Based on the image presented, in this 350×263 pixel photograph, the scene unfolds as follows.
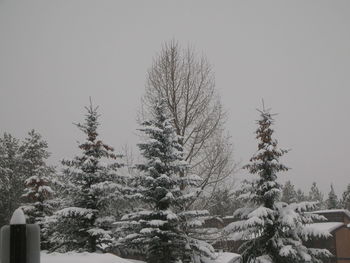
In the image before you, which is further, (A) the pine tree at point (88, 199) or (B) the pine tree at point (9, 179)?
(B) the pine tree at point (9, 179)

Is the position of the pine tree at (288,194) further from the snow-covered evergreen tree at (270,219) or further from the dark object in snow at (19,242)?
the dark object in snow at (19,242)

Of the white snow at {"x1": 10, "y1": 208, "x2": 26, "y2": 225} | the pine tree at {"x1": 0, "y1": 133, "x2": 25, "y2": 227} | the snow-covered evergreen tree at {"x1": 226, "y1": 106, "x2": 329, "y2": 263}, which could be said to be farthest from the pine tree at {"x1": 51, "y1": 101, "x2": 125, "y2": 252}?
the pine tree at {"x1": 0, "y1": 133, "x2": 25, "y2": 227}

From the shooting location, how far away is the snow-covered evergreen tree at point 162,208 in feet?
46.5

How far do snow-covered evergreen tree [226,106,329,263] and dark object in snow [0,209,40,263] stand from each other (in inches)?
532

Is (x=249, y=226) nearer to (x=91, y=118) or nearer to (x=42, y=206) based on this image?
(x=91, y=118)

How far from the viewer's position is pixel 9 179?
151ft

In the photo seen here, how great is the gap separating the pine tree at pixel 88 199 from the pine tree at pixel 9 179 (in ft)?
88.2

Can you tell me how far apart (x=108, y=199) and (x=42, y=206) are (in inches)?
352

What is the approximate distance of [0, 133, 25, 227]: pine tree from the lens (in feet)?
144

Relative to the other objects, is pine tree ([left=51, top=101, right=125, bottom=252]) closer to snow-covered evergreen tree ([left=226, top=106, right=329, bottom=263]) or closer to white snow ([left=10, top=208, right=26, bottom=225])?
snow-covered evergreen tree ([left=226, top=106, right=329, bottom=263])

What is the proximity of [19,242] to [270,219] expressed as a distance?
14852 mm

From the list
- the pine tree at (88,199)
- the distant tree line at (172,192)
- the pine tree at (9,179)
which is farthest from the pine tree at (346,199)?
the pine tree at (88,199)

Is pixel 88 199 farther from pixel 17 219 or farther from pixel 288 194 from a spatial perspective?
pixel 288 194

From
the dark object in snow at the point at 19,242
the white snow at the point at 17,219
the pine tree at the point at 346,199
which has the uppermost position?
the white snow at the point at 17,219
